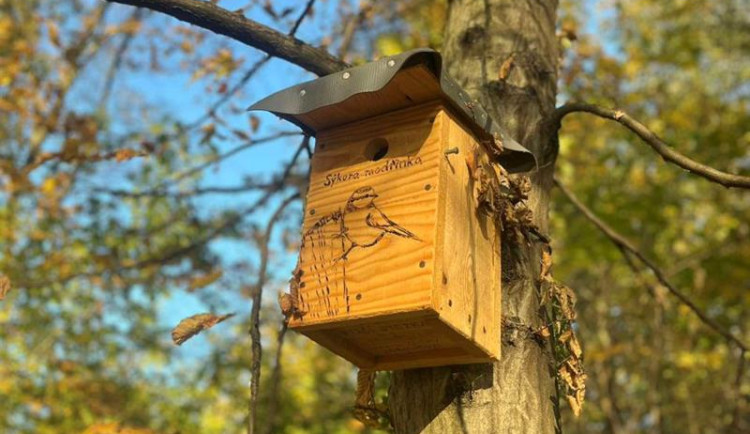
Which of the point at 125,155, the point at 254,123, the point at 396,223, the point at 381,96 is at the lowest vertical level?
the point at 396,223

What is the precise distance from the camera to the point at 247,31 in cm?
232

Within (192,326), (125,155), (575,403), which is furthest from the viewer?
(125,155)

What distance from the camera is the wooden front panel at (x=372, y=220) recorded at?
193 centimetres

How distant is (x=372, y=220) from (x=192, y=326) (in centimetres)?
69

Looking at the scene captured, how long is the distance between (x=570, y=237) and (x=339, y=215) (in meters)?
5.46

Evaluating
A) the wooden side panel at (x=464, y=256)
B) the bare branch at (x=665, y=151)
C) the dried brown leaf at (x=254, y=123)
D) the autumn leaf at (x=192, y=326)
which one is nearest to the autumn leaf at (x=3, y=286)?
the autumn leaf at (x=192, y=326)

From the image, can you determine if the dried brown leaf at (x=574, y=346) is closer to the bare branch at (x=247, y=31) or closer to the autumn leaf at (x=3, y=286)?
the bare branch at (x=247, y=31)

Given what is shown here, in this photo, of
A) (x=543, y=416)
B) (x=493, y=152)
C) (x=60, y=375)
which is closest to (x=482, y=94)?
(x=493, y=152)

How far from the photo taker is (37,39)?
909 centimetres

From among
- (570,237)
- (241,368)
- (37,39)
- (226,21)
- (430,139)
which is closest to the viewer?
(430,139)

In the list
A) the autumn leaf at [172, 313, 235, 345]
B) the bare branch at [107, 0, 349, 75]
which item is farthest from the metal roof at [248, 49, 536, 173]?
the autumn leaf at [172, 313, 235, 345]

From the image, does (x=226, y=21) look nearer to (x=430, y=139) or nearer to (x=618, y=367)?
(x=430, y=139)

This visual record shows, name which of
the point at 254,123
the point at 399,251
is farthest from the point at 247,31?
the point at 254,123

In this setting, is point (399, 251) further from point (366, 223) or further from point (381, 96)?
point (381, 96)
